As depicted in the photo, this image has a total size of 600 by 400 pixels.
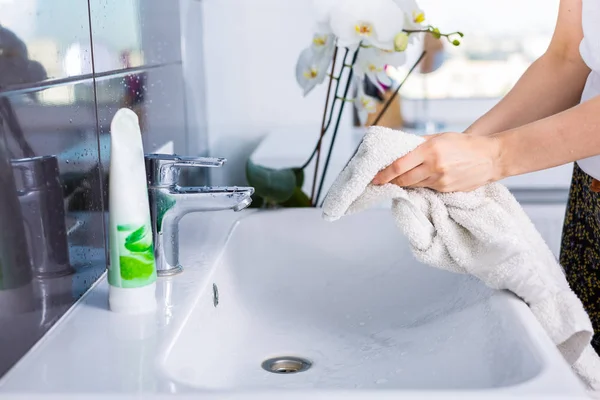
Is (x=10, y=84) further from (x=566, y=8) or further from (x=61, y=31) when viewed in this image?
(x=566, y=8)

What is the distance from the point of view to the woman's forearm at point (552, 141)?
2.71 ft

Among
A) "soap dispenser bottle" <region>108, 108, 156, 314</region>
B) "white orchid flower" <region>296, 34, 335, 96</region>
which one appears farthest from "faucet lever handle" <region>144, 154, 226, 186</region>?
"white orchid flower" <region>296, 34, 335, 96</region>

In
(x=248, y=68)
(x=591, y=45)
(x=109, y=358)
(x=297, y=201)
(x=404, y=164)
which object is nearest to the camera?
(x=109, y=358)

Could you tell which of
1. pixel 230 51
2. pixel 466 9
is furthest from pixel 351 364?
pixel 466 9

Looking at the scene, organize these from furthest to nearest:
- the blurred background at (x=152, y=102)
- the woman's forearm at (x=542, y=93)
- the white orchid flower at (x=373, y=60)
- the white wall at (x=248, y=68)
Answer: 1. the white wall at (x=248, y=68)
2. the white orchid flower at (x=373, y=60)
3. the woman's forearm at (x=542, y=93)
4. the blurred background at (x=152, y=102)

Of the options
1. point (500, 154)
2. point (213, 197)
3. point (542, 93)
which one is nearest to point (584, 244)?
point (542, 93)

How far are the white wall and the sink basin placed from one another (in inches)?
18.3

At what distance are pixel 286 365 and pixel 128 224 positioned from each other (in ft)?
0.94

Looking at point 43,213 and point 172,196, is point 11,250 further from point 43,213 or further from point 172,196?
point 172,196

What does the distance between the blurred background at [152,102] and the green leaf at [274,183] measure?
0.17 meters

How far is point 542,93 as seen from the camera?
1093 mm

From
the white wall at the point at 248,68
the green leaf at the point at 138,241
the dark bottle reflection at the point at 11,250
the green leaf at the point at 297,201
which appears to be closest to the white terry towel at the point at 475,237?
the green leaf at the point at 138,241

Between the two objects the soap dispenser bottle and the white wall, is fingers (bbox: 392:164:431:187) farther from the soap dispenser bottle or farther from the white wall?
the white wall

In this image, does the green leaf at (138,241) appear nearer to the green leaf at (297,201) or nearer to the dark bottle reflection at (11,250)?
the dark bottle reflection at (11,250)
